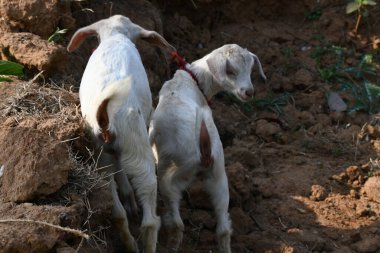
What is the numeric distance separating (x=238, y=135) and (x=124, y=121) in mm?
3043

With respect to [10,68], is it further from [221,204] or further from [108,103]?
[221,204]

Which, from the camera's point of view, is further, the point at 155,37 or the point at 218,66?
the point at 218,66

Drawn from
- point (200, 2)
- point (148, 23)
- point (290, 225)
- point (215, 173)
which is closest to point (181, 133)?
point (215, 173)

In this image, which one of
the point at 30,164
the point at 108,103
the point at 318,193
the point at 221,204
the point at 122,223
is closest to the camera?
the point at 30,164

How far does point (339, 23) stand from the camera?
9125 mm

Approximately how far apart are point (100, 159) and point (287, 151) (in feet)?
9.20

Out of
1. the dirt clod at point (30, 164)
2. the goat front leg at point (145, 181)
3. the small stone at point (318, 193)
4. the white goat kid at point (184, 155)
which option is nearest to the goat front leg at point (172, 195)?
the white goat kid at point (184, 155)

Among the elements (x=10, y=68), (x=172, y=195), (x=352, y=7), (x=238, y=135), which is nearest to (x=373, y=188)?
(x=238, y=135)

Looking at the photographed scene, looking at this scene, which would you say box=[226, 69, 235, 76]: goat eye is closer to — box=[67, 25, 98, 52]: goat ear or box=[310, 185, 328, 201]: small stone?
box=[67, 25, 98, 52]: goat ear

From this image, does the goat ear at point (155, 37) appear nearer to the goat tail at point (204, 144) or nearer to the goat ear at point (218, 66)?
the goat ear at point (218, 66)

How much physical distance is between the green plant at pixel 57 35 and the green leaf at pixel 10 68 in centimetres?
71

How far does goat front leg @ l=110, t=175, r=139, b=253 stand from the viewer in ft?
17.1

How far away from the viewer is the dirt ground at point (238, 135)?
4629 millimetres

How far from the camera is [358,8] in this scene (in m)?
8.79
